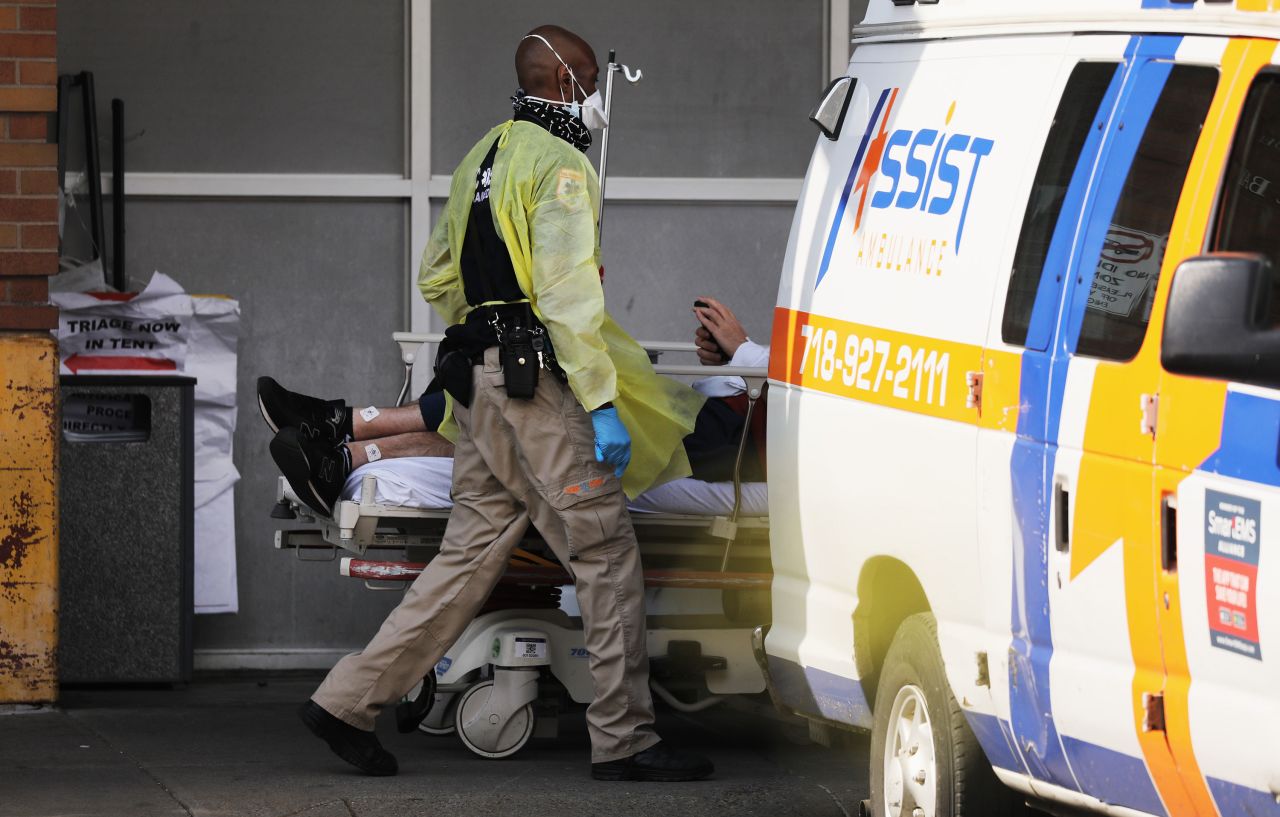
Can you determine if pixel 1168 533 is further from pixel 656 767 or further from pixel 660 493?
pixel 660 493

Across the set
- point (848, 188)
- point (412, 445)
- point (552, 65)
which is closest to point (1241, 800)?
point (848, 188)

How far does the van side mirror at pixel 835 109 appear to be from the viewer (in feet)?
18.5

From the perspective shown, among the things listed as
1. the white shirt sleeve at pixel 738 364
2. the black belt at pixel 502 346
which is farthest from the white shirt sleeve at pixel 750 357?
the black belt at pixel 502 346

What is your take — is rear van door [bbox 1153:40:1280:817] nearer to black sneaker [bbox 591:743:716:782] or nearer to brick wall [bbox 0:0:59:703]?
black sneaker [bbox 591:743:716:782]

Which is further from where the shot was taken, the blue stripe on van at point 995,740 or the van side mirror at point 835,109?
the van side mirror at point 835,109

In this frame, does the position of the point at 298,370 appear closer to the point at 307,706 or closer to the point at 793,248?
the point at 307,706

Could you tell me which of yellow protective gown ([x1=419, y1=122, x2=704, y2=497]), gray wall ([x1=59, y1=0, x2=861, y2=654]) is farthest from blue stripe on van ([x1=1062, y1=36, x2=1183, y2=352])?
gray wall ([x1=59, y1=0, x2=861, y2=654])

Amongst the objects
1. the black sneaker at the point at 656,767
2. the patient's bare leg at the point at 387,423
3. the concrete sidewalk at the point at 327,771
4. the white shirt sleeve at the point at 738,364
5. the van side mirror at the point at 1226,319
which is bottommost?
the concrete sidewalk at the point at 327,771

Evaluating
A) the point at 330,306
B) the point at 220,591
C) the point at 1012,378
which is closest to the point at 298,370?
the point at 330,306

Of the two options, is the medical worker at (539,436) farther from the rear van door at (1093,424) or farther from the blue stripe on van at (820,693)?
the rear van door at (1093,424)

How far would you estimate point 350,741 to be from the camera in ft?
21.1

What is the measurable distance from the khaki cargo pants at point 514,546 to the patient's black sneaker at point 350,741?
4 cm

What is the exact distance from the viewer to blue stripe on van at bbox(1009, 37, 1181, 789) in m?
4.18

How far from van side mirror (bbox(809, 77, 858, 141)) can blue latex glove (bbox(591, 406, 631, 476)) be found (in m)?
1.14
